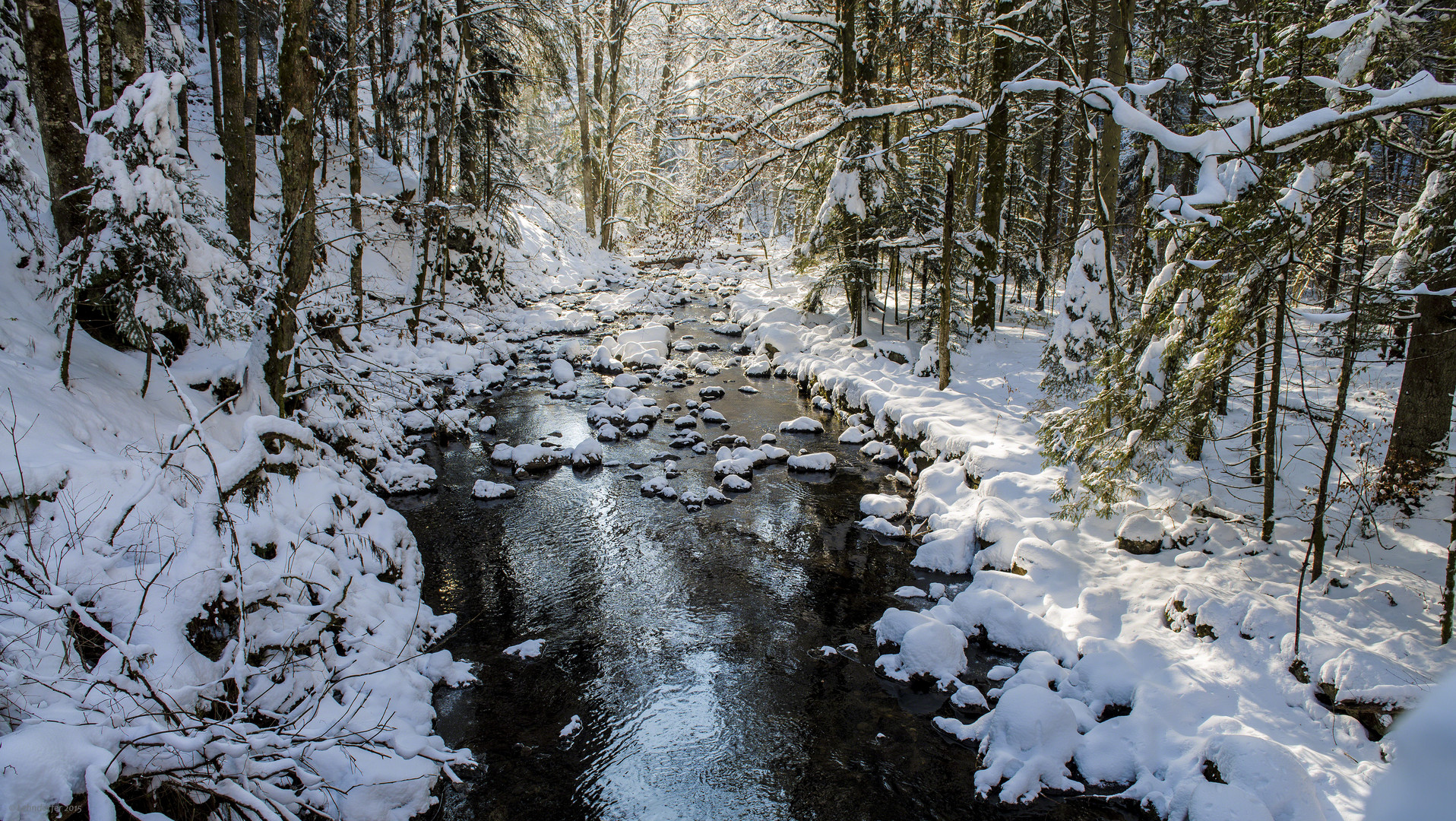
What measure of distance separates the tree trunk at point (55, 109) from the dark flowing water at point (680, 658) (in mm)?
4420

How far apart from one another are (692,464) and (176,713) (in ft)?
24.2

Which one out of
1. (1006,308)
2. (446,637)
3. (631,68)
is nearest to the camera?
(446,637)

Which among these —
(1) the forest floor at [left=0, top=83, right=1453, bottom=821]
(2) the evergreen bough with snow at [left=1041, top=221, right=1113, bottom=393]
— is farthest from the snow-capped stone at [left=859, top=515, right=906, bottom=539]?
(2) the evergreen bough with snow at [left=1041, top=221, right=1113, bottom=393]

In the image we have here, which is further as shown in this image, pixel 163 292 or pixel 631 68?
pixel 631 68

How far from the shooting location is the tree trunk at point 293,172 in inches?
244

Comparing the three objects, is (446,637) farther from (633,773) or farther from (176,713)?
(176,713)

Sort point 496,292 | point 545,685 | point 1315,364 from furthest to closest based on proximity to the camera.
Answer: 1. point 496,292
2. point 1315,364
3. point 545,685

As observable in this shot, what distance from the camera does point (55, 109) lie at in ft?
20.3

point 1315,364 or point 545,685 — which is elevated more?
point 1315,364

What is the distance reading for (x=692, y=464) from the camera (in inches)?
405

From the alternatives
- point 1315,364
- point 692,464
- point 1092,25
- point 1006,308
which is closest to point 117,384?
point 692,464

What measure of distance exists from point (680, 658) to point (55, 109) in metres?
7.54

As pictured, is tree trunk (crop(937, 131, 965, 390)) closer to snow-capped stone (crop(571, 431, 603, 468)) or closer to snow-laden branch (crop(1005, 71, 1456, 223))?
snow-laden branch (crop(1005, 71, 1456, 223))

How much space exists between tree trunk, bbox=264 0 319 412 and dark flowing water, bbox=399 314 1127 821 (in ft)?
9.07
